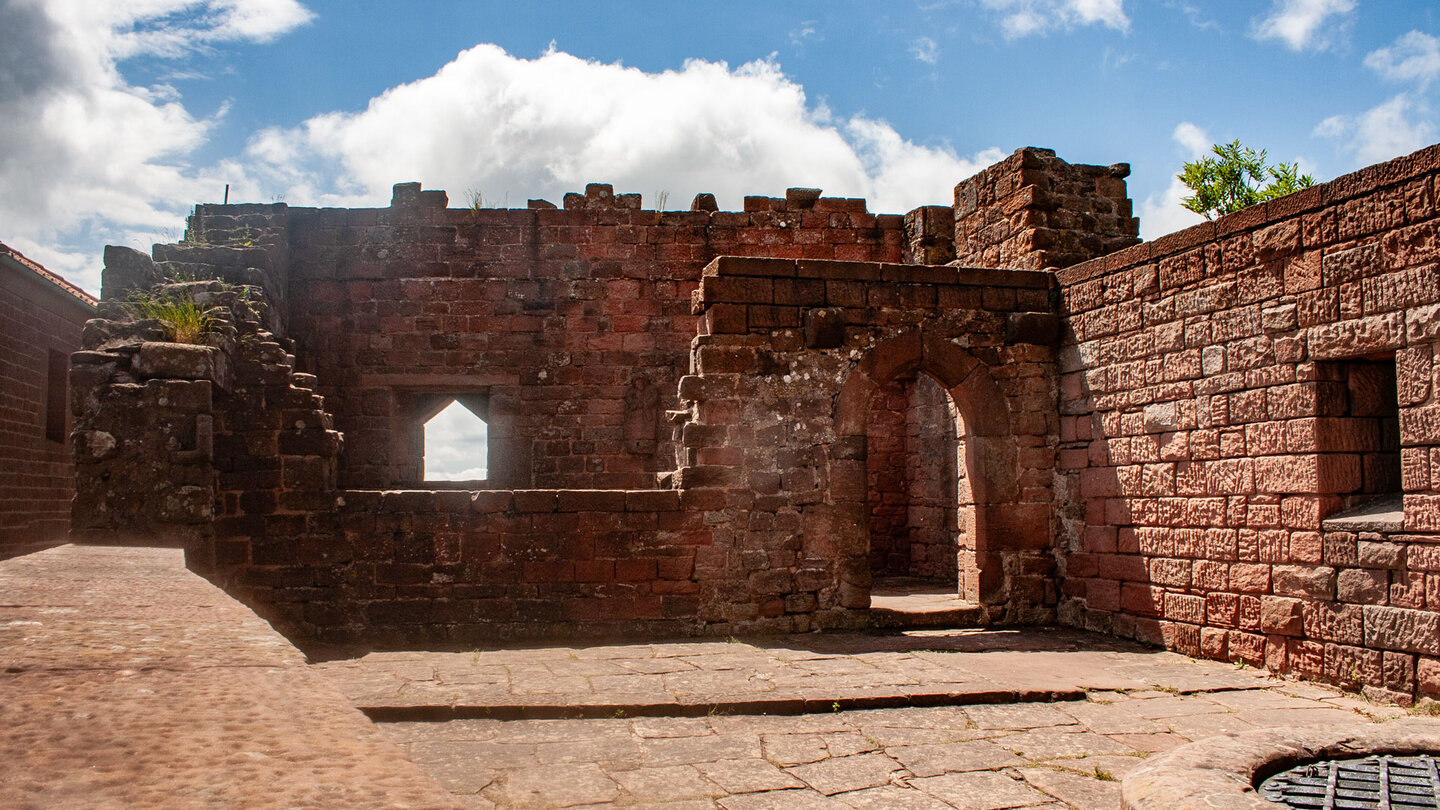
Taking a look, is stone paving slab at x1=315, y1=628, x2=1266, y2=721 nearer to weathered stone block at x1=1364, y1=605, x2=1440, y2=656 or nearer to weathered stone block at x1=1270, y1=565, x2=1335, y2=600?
weathered stone block at x1=1270, y1=565, x2=1335, y2=600

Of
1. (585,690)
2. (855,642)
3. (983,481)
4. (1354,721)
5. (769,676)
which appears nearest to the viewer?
(1354,721)

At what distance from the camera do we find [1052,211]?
9492 mm

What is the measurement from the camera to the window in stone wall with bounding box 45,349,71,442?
1441 centimetres

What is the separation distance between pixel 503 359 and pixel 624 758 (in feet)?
26.5

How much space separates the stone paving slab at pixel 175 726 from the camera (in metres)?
0.86

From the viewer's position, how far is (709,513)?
817cm

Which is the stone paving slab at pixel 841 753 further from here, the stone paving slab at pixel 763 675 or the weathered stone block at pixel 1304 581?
the weathered stone block at pixel 1304 581

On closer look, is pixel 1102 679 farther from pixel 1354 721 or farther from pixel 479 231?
pixel 479 231

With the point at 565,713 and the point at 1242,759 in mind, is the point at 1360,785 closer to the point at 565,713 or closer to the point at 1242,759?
the point at 1242,759

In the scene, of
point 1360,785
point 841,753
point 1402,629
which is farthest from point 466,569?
point 1402,629

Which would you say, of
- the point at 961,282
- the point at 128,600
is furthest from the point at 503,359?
the point at 128,600

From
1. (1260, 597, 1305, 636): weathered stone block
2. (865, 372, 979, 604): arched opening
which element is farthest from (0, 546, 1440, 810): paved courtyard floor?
(865, 372, 979, 604): arched opening

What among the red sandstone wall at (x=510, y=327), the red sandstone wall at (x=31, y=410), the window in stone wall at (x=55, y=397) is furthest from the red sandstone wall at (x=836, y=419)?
the window in stone wall at (x=55, y=397)

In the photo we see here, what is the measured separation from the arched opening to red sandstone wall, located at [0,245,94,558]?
1030 centimetres
